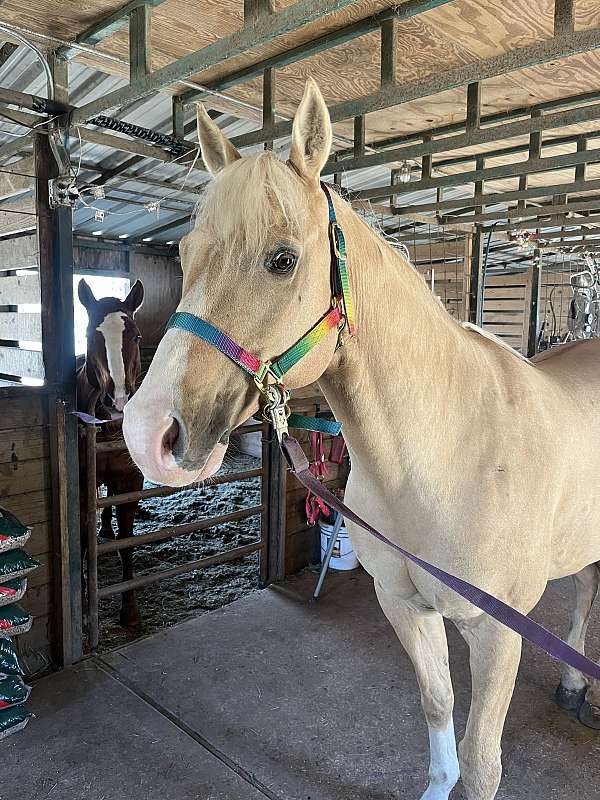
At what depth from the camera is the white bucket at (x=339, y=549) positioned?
11.1 ft

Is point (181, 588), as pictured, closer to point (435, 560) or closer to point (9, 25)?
point (435, 560)

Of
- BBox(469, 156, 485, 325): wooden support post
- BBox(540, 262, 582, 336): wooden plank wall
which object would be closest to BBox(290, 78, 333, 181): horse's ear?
BBox(469, 156, 485, 325): wooden support post

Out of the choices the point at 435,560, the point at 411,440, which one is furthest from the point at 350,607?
the point at 411,440

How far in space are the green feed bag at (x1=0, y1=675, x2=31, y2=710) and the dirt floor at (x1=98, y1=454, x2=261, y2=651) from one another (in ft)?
2.27

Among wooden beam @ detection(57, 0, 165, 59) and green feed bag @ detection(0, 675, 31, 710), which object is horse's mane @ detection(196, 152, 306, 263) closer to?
wooden beam @ detection(57, 0, 165, 59)

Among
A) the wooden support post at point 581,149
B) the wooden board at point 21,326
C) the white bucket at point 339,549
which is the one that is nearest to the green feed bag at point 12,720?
the wooden board at point 21,326

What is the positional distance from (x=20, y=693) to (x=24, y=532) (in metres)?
0.57

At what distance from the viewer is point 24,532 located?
208cm

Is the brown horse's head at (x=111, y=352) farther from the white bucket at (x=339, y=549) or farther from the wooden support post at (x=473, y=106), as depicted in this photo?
the wooden support post at (x=473, y=106)

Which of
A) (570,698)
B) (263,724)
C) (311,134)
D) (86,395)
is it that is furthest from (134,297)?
(570,698)

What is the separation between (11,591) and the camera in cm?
200

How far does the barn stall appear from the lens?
1801mm

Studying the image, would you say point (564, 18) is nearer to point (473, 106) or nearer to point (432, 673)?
point (473, 106)

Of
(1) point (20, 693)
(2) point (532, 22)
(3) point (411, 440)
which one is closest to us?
(3) point (411, 440)
